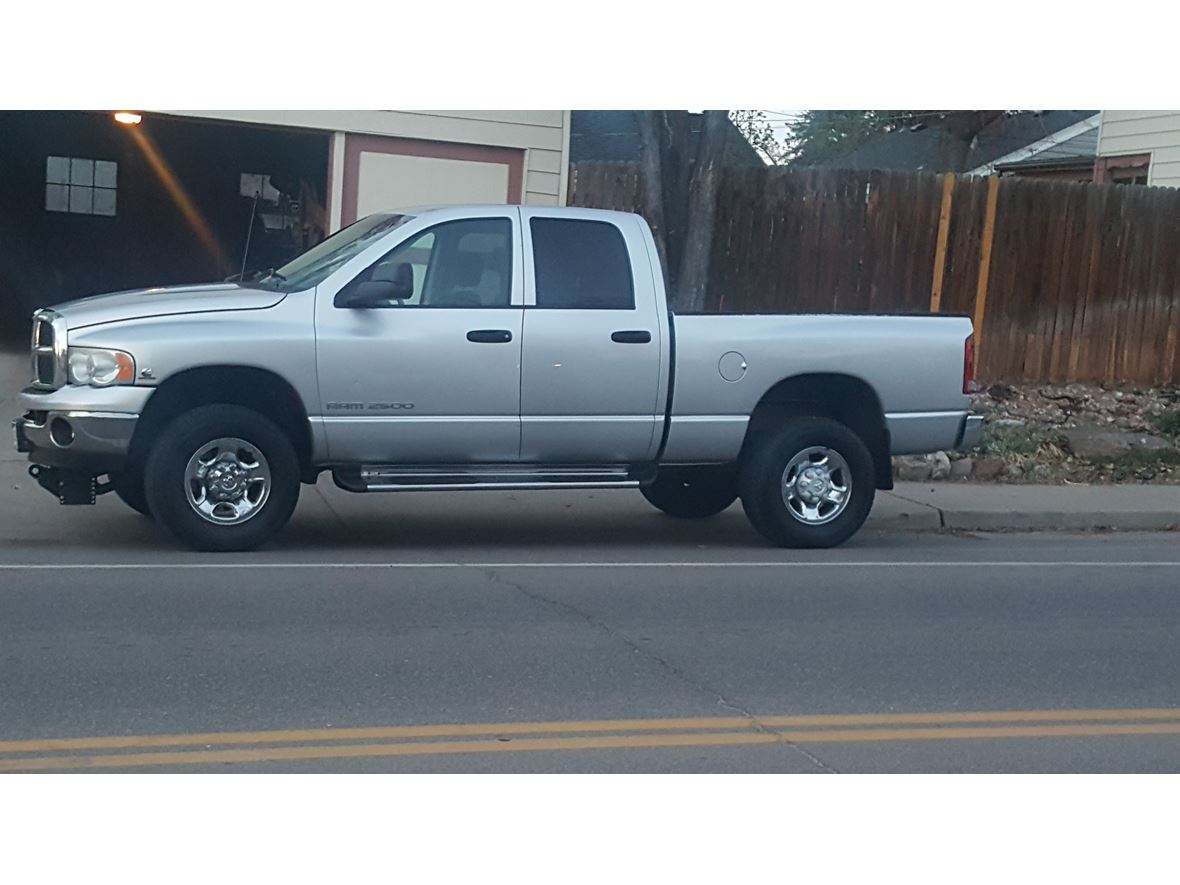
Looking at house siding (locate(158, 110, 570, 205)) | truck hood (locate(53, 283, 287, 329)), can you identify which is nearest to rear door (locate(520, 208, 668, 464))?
truck hood (locate(53, 283, 287, 329))

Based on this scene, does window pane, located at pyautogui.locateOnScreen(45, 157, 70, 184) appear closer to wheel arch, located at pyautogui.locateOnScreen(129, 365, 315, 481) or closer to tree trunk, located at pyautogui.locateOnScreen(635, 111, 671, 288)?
tree trunk, located at pyautogui.locateOnScreen(635, 111, 671, 288)

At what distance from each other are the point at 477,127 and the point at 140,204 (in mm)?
6671

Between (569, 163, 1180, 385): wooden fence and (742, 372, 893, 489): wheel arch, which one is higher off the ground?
(569, 163, 1180, 385): wooden fence

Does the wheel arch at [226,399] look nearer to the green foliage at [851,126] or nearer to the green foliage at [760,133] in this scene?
the green foliage at [760,133]

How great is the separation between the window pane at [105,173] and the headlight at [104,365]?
11794mm

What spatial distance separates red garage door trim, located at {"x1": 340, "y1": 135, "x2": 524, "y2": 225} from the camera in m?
Result: 15.2

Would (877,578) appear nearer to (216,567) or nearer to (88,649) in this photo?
(216,567)

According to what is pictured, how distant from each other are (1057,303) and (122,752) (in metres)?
14.6

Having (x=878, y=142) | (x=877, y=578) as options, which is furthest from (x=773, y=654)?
(x=878, y=142)

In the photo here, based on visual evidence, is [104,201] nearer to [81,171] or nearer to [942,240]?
[81,171]

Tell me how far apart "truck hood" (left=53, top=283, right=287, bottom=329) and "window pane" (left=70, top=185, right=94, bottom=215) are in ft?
36.6

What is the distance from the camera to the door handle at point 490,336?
9.32 metres

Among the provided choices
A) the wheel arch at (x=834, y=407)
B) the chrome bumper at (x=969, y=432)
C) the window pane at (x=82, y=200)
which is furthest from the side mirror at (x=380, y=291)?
the window pane at (x=82, y=200)

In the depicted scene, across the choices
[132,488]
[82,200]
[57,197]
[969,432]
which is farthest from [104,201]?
[969,432]
